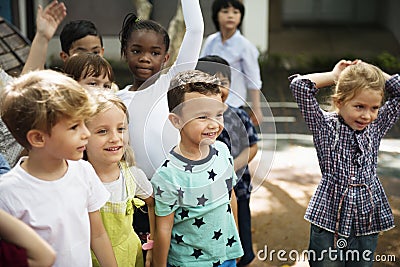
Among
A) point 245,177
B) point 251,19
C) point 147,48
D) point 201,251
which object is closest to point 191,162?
point 201,251

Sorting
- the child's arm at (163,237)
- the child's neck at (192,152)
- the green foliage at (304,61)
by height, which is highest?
the child's neck at (192,152)

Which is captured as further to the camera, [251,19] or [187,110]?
[251,19]

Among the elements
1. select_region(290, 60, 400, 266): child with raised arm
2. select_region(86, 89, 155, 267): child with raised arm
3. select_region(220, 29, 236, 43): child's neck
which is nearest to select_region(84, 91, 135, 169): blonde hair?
select_region(86, 89, 155, 267): child with raised arm

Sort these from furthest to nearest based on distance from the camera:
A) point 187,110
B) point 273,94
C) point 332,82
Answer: point 273,94 < point 332,82 < point 187,110

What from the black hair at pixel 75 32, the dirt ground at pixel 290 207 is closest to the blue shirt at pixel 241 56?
the dirt ground at pixel 290 207

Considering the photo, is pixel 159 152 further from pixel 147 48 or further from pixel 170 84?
pixel 147 48

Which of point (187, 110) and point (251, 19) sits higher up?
point (187, 110)

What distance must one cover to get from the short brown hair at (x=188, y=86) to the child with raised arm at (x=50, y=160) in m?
0.46

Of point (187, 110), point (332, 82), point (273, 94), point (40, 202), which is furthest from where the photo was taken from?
point (273, 94)

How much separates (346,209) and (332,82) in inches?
20.5

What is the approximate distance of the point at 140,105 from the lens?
2584mm

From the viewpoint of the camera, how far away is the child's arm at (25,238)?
1770 millimetres

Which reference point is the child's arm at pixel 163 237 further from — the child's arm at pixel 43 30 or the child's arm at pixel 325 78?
the child's arm at pixel 43 30

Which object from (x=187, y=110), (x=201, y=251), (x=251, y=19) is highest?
(x=187, y=110)
